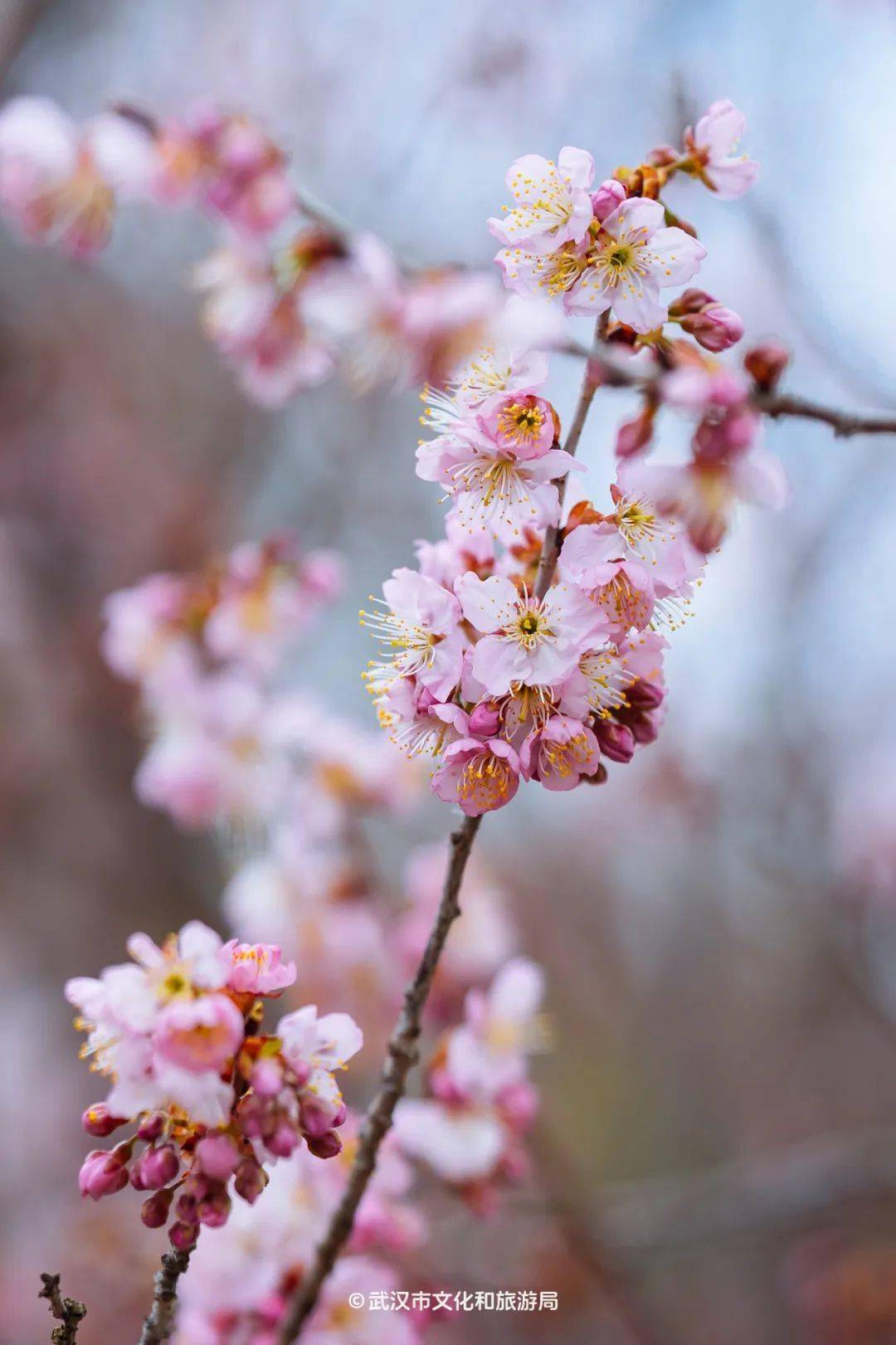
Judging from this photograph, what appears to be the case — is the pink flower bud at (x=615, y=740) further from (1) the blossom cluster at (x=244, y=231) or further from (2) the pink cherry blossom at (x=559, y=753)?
(1) the blossom cluster at (x=244, y=231)

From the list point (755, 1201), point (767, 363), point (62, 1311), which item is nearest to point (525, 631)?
point (767, 363)

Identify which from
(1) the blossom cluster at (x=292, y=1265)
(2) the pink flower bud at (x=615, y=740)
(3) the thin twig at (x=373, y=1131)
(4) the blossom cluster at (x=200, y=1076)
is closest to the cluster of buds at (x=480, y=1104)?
(1) the blossom cluster at (x=292, y=1265)

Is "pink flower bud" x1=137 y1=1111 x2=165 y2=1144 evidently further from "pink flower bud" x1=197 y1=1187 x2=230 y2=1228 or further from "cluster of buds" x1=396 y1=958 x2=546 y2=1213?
"cluster of buds" x1=396 y1=958 x2=546 y2=1213

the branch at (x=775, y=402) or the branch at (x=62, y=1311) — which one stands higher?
the branch at (x=775, y=402)

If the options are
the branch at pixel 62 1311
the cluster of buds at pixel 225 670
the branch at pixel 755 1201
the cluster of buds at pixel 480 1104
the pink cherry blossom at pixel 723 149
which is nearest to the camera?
the branch at pixel 62 1311

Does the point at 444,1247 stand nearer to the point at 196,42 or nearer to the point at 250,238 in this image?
the point at 250,238

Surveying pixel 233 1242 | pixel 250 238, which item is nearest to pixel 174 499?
pixel 250 238
